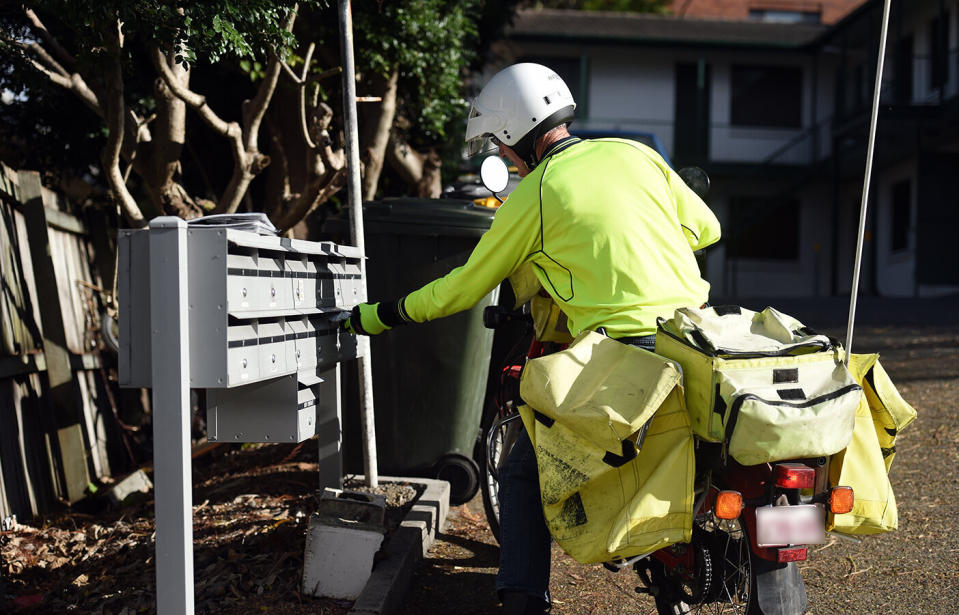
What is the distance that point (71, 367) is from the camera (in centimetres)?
567

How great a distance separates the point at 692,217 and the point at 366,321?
3.91 feet

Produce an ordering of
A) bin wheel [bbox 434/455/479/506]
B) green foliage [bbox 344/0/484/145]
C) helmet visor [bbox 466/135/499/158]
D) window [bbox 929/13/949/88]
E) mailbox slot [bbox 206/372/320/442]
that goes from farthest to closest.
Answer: window [bbox 929/13/949/88] < green foliage [bbox 344/0/484/145] < bin wheel [bbox 434/455/479/506] < helmet visor [bbox 466/135/499/158] < mailbox slot [bbox 206/372/320/442]

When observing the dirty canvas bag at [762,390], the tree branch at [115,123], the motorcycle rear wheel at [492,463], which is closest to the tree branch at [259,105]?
the tree branch at [115,123]

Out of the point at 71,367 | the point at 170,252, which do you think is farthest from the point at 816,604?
the point at 71,367

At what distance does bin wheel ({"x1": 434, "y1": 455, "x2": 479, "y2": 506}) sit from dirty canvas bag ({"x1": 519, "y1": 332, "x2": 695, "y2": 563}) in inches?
96.5

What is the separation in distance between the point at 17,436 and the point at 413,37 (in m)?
4.08

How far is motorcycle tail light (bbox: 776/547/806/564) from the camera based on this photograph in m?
2.53

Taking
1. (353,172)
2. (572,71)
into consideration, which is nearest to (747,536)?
(353,172)

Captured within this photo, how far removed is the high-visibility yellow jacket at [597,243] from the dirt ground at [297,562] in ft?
4.88

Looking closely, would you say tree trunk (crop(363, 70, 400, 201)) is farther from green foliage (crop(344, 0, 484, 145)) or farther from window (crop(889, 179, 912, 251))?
window (crop(889, 179, 912, 251))

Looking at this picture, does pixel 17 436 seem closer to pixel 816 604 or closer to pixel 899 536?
pixel 816 604

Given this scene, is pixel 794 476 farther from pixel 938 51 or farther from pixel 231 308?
pixel 938 51

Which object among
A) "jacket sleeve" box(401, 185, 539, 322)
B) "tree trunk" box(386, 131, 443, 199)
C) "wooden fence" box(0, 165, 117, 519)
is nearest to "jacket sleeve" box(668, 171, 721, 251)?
"jacket sleeve" box(401, 185, 539, 322)

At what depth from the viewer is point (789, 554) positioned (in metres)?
2.54
